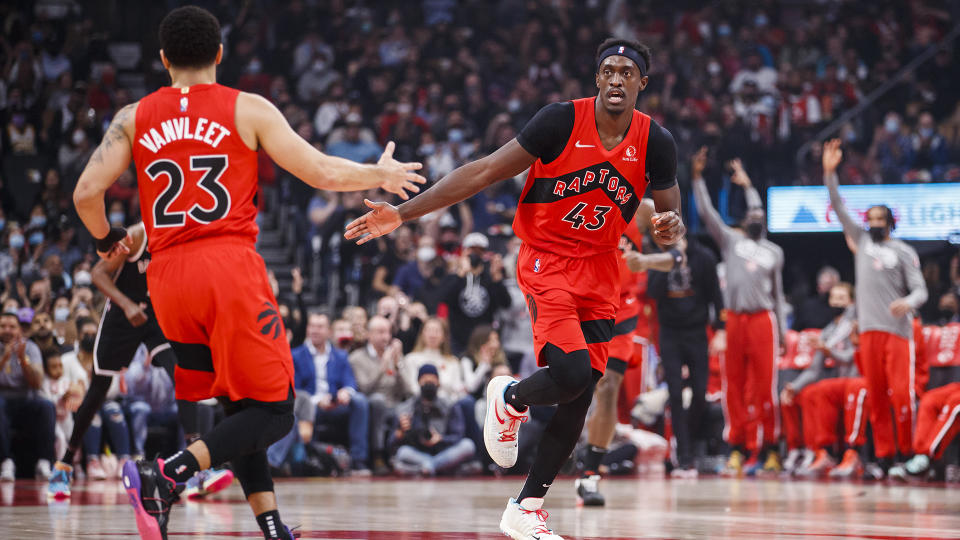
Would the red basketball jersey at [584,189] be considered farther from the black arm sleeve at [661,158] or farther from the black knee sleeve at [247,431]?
the black knee sleeve at [247,431]

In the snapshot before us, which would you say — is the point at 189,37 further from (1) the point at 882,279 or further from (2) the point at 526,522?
(1) the point at 882,279

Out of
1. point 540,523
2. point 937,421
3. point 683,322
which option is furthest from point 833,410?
point 540,523

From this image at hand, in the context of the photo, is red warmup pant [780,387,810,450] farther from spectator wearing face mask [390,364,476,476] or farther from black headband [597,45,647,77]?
black headband [597,45,647,77]

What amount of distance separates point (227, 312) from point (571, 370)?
1.73 meters

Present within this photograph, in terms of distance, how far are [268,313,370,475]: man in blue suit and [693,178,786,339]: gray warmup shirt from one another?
4.15 metres

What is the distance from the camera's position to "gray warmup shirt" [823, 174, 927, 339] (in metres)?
11.5

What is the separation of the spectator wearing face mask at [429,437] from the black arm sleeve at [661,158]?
6.62m

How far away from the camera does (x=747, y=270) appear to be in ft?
41.9

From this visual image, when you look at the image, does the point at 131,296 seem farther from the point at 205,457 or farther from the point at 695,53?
the point at 695,53

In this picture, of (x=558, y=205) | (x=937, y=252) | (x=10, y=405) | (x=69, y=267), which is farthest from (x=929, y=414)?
(x=69, y=267)

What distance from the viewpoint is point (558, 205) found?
5.60 metres

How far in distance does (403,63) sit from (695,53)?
5.10m

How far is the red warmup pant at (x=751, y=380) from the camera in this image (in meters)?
12.6

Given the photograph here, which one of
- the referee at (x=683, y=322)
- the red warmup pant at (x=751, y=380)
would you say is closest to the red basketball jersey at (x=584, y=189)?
the referee at (x=683, y=322)
